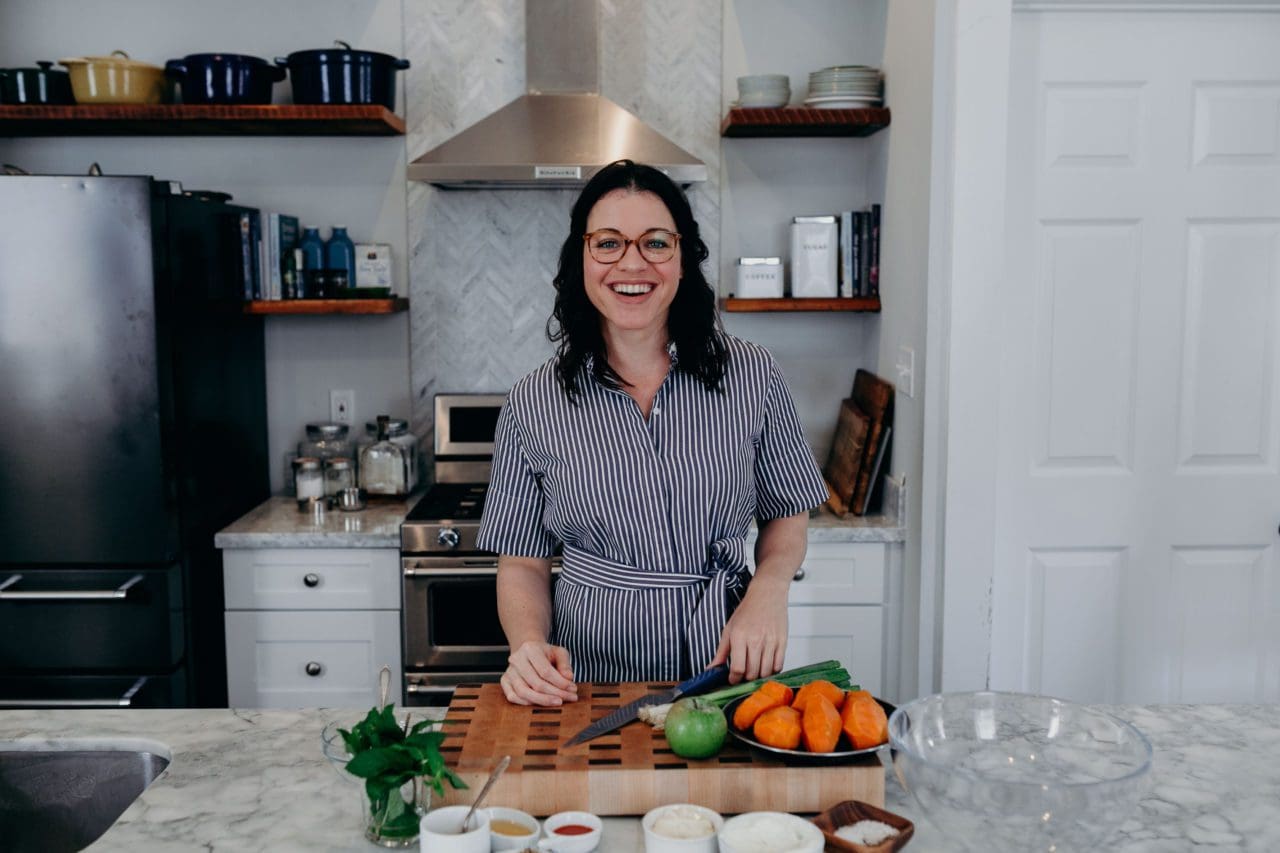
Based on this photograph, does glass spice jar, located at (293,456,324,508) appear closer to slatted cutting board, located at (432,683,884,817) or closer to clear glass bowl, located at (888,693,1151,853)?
slatted cutting board, located at (432,683,884,817)

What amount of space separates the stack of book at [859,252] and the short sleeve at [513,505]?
1.70 m

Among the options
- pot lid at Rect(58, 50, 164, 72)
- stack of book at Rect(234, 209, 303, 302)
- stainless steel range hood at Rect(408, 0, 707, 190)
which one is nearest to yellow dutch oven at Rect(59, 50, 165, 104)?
pot lid at Rect(58, 50, 164, 72)

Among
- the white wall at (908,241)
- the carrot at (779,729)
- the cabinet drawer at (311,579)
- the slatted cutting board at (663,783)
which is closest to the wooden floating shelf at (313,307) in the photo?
the cabinet drawer at (311,579)

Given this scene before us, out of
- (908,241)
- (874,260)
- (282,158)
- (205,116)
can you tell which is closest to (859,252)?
(874,260)

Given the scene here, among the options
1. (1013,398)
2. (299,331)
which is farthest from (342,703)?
(1013,398)

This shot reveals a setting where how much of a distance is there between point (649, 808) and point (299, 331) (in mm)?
2643

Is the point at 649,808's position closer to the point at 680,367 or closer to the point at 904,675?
the point at 680,367

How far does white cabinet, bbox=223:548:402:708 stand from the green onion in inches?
67.6

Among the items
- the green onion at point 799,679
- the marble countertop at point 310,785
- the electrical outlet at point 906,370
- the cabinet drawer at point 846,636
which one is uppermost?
the electrical outlet at point 906,370

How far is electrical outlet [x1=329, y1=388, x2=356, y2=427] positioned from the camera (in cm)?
367

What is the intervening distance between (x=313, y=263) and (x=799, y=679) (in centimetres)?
239

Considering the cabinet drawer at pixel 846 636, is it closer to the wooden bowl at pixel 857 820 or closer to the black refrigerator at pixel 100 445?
the black refrigerator at pixel 100 445

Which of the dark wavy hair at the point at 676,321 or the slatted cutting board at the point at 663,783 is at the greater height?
the dark wavy hair at the point at 676,321

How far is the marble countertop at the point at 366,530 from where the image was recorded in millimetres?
3078
